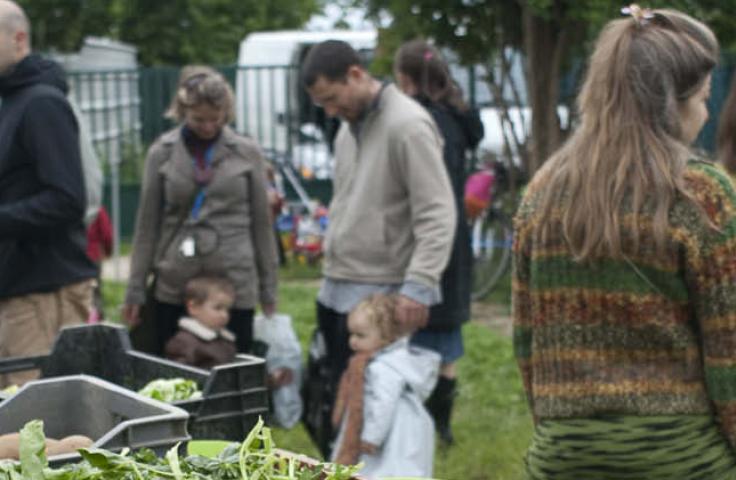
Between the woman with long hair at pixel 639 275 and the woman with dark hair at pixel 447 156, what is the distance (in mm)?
3151

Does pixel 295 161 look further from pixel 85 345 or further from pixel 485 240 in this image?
pixel 85 345

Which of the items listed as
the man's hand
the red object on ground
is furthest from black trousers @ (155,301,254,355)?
the red object on ground

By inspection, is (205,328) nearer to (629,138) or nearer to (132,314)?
(132,314)

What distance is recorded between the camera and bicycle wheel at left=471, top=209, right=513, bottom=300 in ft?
38.9

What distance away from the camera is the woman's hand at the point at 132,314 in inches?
246

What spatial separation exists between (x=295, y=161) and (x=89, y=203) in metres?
9.00

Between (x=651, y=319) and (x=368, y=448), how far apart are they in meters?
2.32

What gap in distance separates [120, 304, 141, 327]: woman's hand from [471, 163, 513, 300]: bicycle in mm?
5782

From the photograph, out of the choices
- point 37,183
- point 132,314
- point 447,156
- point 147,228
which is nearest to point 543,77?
point 447,156

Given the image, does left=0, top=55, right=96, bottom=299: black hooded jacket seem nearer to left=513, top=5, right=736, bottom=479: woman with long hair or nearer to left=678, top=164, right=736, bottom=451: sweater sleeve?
left=513, top=5, right=736, bottom=479: woman with long hair

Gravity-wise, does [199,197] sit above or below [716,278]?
below

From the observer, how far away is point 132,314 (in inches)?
247

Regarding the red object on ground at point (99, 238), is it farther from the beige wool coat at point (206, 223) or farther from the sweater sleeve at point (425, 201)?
the sweater sleeve at point (425, 201)

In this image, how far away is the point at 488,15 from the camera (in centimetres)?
996
